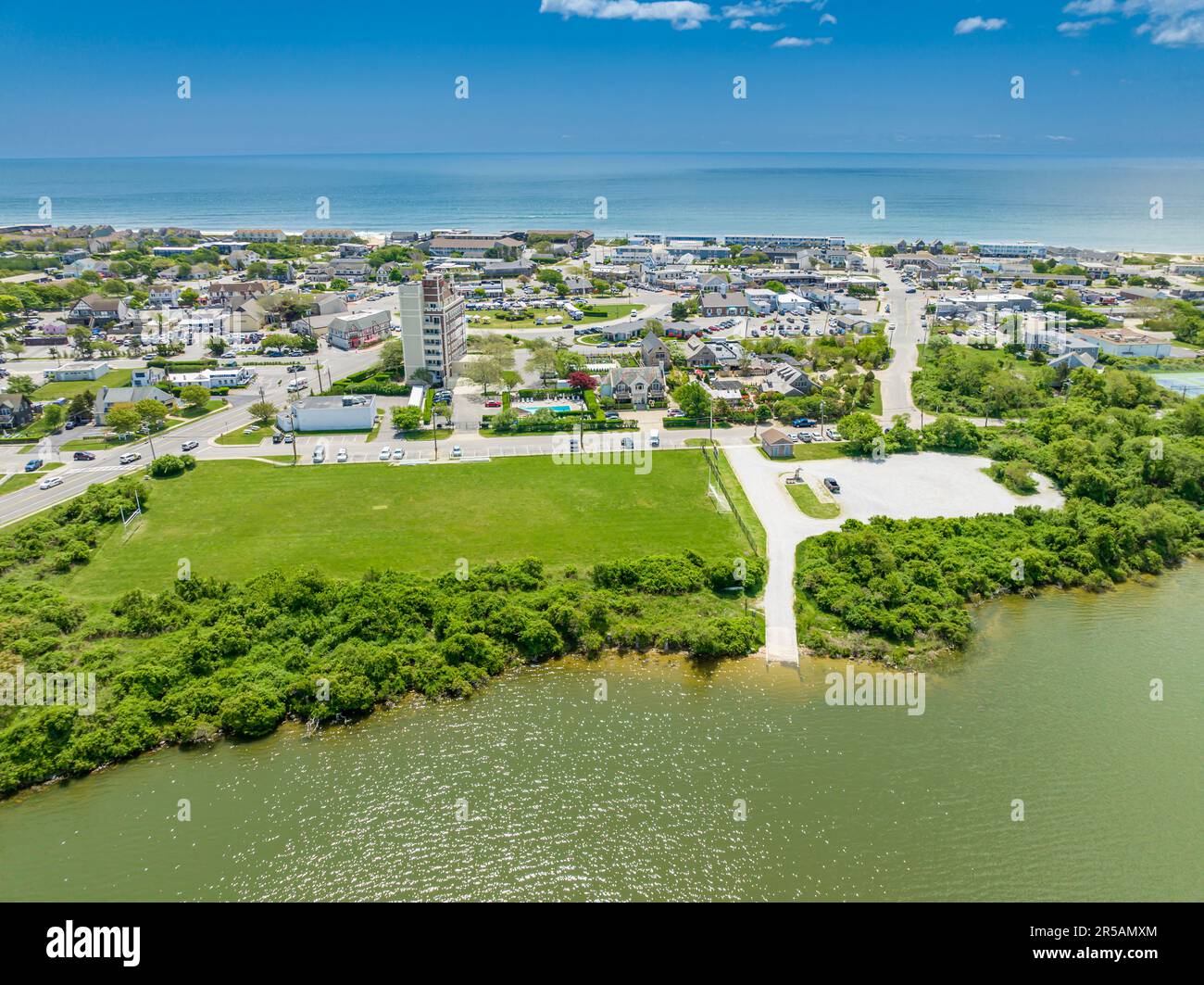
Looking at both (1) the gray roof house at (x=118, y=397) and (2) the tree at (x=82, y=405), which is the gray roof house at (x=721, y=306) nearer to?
(1) the gray roof house at (x=118, y=397)

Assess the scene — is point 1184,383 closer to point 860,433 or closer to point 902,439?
point 902,439

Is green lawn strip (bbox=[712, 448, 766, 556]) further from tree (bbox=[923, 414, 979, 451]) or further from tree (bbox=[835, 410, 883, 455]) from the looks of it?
tree (bbox=[923, 414, 979, 451])

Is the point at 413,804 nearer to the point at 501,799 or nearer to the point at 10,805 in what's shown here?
the point at 501,799

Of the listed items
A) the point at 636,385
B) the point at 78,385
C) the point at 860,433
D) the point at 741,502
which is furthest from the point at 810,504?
the point at 78,385

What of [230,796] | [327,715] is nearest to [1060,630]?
[327,715]

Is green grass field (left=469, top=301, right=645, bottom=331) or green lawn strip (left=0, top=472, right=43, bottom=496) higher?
green grass field (left=469, top=301, right=645, bottom=331)

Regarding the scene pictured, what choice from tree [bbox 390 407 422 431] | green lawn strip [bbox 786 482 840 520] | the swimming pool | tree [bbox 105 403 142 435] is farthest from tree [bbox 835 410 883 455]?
tree [bbox 105 403 142 435]
